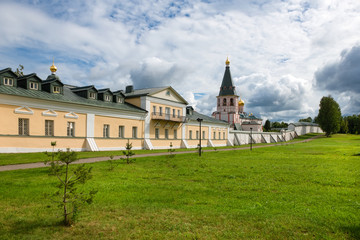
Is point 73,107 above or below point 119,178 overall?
above

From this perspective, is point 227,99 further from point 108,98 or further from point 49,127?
point 49,127

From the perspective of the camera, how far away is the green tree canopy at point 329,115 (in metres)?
84.9

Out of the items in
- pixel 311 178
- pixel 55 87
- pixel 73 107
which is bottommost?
pixel 311 178

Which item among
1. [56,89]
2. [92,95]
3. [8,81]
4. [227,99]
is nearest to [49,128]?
[56,89]

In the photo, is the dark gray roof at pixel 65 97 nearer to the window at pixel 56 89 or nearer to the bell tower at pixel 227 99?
the window at pixel 56 89

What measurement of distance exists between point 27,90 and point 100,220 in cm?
2126

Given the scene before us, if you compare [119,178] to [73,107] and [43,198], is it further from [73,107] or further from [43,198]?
[73,107]

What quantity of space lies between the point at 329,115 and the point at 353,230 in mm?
91951

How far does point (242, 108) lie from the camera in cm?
11531

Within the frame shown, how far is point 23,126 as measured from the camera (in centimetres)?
2216

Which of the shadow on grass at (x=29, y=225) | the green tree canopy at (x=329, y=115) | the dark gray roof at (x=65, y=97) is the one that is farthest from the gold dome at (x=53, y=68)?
the green tree canopy at (x=329, y=115)

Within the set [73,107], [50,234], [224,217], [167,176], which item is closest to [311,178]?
[167,176]

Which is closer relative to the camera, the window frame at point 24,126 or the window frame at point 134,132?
the window frame at point 24,126

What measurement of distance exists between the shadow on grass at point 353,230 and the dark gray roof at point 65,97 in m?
23.4
